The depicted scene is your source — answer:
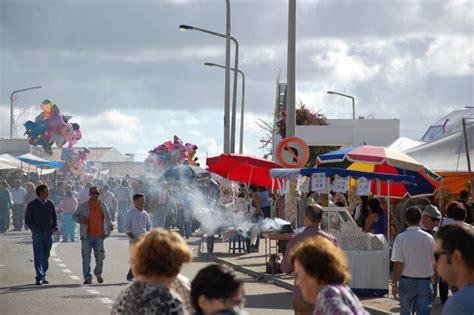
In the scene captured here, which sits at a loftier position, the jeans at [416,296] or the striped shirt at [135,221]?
the striped shirt at [135,221]

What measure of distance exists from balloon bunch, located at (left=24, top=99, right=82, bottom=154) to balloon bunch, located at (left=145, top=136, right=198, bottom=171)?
557 cm

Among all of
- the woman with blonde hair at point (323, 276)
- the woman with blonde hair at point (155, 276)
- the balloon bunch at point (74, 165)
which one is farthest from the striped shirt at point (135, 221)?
the balloon bunch at point (74, 165)

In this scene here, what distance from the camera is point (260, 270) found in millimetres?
23219

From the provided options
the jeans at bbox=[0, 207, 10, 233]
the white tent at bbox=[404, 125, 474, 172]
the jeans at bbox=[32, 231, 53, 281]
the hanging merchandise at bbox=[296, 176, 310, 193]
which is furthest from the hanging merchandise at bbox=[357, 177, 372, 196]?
the jeans at bbox=[0, 207, 10, 233]

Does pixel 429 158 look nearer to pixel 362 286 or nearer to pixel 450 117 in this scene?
pixel 362 286

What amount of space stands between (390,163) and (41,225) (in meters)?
6.00

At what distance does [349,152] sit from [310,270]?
13732mm

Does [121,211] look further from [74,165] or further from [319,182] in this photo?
[319,182]

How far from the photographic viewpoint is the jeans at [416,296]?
36.7 feet

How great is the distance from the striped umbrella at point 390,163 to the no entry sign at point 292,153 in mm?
450

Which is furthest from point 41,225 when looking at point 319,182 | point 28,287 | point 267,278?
point 319,182

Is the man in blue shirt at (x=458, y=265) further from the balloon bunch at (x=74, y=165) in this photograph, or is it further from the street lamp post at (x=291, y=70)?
the balloon bunch at (x=74, y=165)

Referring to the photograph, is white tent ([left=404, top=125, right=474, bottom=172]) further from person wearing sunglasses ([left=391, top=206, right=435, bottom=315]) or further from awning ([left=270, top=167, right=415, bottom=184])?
person wearing sunglasses ([left=391, top=206, right=435, bottom=315])

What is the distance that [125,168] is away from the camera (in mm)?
136250
